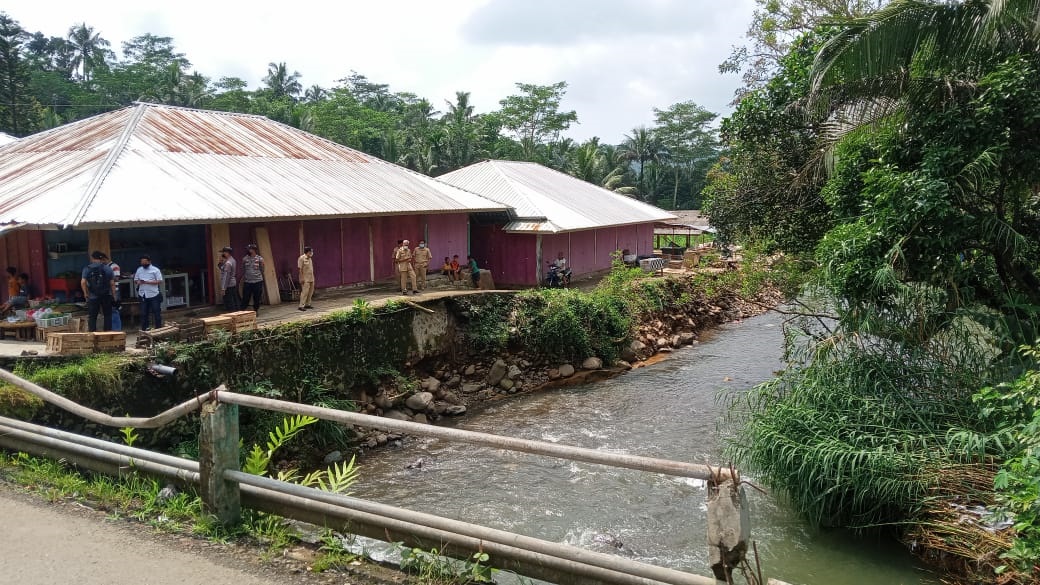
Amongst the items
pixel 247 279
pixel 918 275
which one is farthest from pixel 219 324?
pixel 918 275

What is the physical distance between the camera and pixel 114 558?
4.77 meters

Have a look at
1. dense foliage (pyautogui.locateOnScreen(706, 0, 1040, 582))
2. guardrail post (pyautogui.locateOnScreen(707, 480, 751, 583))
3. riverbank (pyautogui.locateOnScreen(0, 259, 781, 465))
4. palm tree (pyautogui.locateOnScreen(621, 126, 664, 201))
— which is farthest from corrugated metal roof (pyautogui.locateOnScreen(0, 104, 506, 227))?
palm tree (pyautogui.locateOnScreen(621, 126, 664, 201))

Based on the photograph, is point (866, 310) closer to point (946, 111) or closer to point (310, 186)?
point (946, 111)

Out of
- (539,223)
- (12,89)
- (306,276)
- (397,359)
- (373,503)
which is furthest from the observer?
(12,89)

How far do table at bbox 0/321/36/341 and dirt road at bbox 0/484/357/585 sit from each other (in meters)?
9.19

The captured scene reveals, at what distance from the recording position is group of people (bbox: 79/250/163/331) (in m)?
12.8

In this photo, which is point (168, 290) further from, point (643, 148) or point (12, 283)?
point (643, 148)

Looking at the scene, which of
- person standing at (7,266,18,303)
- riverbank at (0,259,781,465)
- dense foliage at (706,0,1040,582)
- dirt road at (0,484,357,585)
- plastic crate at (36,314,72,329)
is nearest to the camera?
dirt road at (0,484,357,585)

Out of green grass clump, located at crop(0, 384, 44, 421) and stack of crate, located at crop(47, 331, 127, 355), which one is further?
stack of crate, located at crop(47, 331, 127, 355)

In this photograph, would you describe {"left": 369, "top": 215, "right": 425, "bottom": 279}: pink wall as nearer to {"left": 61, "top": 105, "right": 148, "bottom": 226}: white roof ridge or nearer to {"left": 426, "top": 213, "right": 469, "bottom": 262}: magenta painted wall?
{"left": 426, "top": 213, "right": 469, "bottom": 262}: magenta painted wall

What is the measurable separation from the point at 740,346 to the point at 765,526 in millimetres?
12578

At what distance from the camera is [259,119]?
2284cm

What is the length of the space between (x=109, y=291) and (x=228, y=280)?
2.67 metres

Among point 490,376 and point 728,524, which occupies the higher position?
point 728,524
